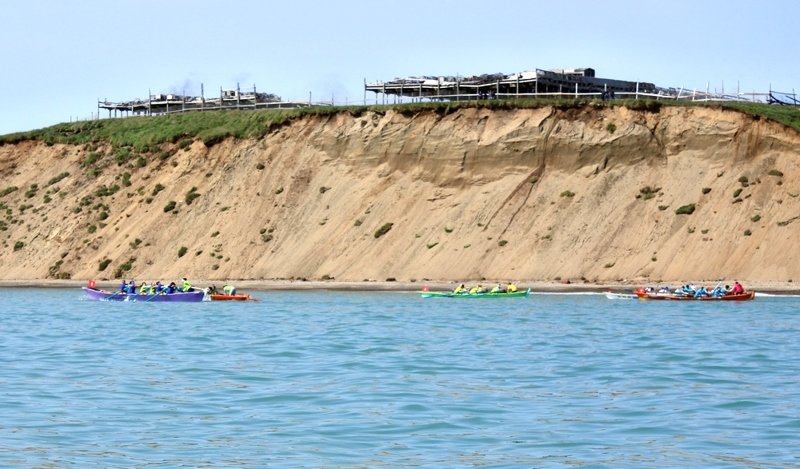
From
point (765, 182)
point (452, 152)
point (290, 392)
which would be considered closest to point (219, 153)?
point (452, 152)

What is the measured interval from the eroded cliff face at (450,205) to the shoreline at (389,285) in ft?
4.52

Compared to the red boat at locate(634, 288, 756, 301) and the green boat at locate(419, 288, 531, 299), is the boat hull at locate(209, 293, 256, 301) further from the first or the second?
the red boat at locate(634, 288, 756, 301)

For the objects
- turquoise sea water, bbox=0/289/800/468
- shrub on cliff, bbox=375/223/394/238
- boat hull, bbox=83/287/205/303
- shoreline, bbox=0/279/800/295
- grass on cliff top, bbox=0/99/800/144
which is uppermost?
grass on cliff top, bbox=0/99/800/144

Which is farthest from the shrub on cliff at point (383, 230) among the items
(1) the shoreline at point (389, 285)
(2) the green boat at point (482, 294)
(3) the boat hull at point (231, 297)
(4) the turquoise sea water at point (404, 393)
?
(4) the turquoise sea water at point (404, 393)

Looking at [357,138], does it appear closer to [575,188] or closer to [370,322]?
[575,188]

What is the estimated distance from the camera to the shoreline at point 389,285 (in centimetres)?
6431

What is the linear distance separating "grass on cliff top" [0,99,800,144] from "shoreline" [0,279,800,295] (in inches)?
559

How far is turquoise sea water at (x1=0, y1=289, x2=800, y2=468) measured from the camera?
19.5 metres

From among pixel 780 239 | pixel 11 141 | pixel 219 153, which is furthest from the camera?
pixel 11 141

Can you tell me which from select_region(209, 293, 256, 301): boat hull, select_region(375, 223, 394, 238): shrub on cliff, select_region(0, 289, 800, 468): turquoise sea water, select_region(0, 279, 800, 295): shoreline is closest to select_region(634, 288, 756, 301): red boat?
select_region(0, 279, 800, 295): shoreline

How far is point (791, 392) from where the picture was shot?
25.2m

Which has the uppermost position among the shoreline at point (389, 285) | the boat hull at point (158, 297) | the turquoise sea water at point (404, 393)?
the turquoise sea water at point (404, 393)

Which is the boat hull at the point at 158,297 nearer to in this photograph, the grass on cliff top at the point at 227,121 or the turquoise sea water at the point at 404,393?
the turquoise sea water at the point at 404,393

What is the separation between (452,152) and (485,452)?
62.0 metres
